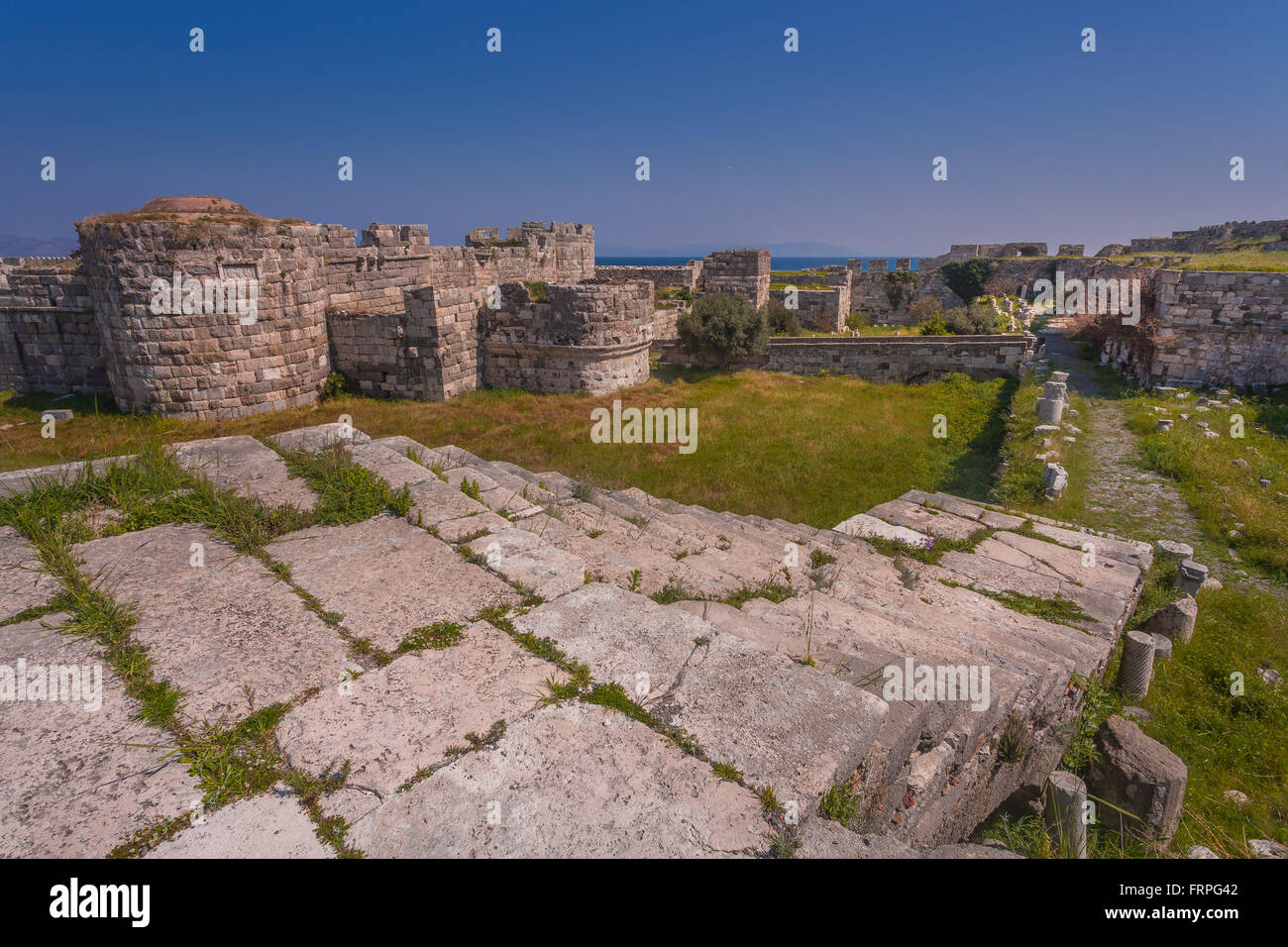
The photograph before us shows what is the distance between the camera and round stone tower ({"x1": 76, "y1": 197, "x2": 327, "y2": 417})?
34.7 ft

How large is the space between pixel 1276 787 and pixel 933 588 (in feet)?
8.02

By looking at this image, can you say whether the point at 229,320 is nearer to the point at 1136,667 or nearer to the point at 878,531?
the point at 878,531

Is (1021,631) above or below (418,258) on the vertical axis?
below

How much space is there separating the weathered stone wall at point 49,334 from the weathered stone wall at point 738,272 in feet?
55.0

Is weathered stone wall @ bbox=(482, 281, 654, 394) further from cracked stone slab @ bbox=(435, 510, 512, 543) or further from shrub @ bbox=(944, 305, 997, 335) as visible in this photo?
shrub @ bbox=(944, 305, 997, 335)

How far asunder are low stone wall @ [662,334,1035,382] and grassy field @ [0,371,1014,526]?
205 centimetres

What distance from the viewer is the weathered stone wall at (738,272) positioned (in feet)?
70.7

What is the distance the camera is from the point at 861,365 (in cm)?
1770

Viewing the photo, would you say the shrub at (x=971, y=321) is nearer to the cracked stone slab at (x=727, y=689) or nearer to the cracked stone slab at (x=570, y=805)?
the cracked stone slab at (x=727, y=689)

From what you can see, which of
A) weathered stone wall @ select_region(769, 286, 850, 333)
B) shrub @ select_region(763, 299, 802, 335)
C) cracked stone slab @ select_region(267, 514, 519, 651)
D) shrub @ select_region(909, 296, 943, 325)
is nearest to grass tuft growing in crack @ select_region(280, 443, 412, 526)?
cracked stone slab @ select_region(267, 514, 519, 651)

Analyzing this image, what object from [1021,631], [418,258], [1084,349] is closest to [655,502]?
[1021,631]

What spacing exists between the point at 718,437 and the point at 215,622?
32.7 feet
